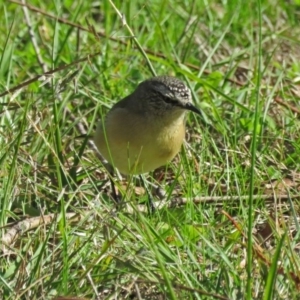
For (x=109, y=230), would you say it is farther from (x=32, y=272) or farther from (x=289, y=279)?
(x=289, y=279)

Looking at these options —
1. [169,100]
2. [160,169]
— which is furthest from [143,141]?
[160,169]

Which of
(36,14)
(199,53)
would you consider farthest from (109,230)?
(36,14)

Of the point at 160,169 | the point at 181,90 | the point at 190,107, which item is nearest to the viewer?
the point at 190,107

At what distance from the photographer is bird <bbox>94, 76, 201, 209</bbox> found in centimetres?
496

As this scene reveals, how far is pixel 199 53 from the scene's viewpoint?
665 centimetres

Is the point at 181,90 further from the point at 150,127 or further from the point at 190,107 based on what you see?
the point at 150,127

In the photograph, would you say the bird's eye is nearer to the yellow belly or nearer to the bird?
the bird

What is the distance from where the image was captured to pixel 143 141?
4.98m

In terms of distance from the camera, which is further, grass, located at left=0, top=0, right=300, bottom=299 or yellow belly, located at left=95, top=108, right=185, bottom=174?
yellow belly, located at left=95, top=108, right=185, bottom=174

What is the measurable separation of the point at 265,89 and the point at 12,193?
2367 millimetres

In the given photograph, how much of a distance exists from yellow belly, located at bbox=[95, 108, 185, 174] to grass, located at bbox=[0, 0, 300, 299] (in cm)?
10

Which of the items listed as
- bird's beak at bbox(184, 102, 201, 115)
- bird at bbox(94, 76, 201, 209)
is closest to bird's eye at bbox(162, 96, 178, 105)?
bird at bbox(94, 76, 201, 209)

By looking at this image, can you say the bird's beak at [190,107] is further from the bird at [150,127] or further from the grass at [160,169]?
the grass at [160,169]

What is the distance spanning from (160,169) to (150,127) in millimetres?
524
